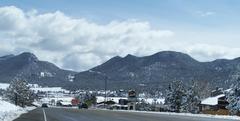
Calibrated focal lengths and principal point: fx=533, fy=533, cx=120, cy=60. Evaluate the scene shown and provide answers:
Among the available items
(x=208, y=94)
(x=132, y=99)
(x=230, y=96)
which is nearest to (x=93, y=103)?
(x=208, y=94)

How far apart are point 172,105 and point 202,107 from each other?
36.7ft

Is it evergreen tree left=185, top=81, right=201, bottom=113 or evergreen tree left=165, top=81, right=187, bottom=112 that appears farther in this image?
evergreen tree left=165, top=81, right=187, bottom=112

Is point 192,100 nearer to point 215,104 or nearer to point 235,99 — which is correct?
point 215,104

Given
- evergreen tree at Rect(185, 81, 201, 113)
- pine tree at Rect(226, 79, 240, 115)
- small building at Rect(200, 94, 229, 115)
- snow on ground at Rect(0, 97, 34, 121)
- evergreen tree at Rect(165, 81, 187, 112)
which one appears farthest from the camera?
small building at Rect(200, 94, 229, 115)

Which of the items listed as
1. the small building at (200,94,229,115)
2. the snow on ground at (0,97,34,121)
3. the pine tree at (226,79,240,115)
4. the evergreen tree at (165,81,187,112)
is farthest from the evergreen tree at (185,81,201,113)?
the snow on ground at (0,97,34,121)

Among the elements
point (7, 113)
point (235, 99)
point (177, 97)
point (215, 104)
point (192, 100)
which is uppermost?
point (177, 97)

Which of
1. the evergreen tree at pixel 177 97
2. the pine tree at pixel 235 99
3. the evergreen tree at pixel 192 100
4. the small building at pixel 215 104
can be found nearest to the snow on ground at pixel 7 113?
the pine tree at pixel 235 99

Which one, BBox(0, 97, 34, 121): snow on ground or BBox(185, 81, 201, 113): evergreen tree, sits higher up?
BBox(185, 81, 201, 113): evergreen tree

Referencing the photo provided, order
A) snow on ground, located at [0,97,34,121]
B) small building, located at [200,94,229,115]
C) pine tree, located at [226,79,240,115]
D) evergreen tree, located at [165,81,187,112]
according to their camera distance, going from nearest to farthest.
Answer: snow on ground, located at [0,97,34,121]
pine tree, located at [226,79,240,115]
evergreen tree, located at [165,81,187,112]
small building, located at [200,94,229,115]

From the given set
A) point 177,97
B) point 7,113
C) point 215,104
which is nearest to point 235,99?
point 7,113

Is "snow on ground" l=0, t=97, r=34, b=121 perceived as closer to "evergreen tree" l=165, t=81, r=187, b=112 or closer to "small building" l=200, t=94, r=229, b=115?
"evergreen tree" l=165, t=81, r=187, b=112

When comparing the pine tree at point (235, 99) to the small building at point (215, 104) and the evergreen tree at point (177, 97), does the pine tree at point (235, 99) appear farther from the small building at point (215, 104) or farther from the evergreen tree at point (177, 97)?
the small building at point (215, 104)

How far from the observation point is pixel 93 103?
193125mm

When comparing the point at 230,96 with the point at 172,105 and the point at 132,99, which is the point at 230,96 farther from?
the point at 172,105
